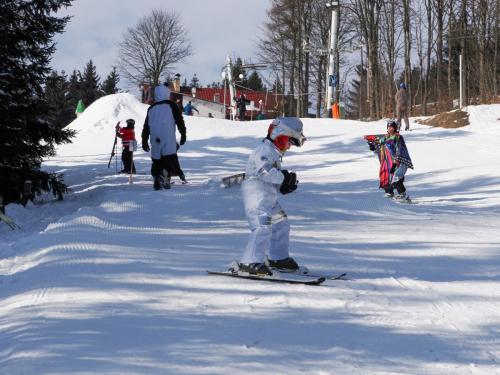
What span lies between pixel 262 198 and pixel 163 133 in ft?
21.6

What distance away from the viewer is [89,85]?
77750mm

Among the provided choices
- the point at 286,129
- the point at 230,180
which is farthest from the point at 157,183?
the point at 286,129

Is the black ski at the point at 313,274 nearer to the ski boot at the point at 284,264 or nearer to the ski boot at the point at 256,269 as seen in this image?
the ski boot at the point at 284,264

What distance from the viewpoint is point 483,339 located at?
397 centimetres

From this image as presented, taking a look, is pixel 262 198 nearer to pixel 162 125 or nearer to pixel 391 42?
pixel 162 125

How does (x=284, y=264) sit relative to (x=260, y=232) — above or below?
below

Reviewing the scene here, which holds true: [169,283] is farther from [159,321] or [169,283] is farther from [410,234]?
[410,234]

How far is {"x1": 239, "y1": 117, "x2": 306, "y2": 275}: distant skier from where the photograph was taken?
5.65 meters

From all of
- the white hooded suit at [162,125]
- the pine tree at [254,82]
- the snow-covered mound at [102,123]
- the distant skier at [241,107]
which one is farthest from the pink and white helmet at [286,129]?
the pine tree at [254,82]

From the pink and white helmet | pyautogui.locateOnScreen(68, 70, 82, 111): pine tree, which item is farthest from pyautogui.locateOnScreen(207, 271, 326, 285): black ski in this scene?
pyautogui.locateOnScreen(68, 70, 82, 111): pine tree

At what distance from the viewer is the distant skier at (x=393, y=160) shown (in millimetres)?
12812

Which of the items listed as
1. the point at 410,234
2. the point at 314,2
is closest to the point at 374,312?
the point at 410,234

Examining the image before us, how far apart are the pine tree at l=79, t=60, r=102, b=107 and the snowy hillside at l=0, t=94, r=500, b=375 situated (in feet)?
219

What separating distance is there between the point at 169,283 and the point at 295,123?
1.94 m
